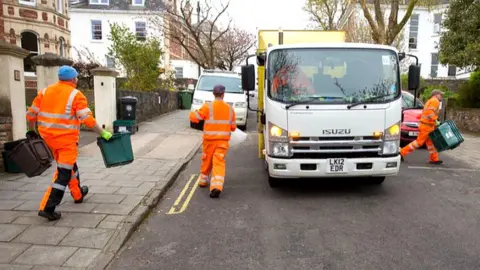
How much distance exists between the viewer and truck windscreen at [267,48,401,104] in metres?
5.69

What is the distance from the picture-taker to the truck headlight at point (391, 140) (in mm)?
5594

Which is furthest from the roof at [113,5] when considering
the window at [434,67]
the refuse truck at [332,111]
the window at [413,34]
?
the refuse truck at [332,111]

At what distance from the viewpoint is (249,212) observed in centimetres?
524

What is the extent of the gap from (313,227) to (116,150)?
2723 millimetres

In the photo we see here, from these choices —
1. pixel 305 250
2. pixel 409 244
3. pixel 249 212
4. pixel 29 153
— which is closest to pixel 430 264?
pixel 409 244

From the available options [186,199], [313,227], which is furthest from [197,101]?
[313,227]

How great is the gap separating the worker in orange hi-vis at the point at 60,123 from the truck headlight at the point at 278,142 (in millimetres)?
2432

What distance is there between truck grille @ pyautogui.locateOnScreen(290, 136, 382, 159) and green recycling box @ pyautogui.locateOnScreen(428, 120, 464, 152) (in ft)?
11.2

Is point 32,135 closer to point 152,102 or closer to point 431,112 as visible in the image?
point 431,112

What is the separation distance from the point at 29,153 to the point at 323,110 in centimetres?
377

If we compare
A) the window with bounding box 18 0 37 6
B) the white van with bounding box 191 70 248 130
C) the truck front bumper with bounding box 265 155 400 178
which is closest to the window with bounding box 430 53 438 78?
the white van with bounding box 191 70 248 130

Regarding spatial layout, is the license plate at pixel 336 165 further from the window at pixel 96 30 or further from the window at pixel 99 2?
the window at pixel 99 2

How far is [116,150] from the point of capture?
17.1 ft

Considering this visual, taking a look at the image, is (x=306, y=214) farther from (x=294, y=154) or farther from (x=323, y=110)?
(x=323, y=110)
